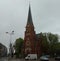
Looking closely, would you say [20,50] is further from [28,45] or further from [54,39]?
[54,39]

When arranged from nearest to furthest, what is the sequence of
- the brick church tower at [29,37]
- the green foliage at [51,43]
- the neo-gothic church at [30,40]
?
the green foliage at [51,43]
the neo-gothic church at [30,40]
the brick church tower at [29,37]

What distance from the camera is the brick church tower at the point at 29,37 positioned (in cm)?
14288

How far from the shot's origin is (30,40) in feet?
477

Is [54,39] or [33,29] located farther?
[33,29]

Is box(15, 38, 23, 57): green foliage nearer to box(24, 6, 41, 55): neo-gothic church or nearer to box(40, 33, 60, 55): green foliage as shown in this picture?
box(24, 6, 41, 55): neo-gothic church

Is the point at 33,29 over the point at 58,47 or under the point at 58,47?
over

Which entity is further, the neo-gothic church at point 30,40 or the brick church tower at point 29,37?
the brick church tower at point 29,37

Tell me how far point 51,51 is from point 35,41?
73.6 feet

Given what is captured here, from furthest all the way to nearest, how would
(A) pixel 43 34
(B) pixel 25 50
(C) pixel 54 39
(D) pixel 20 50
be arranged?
(D) pixel 20 50, (B) pixel 25 50, (A) pixel 43 34, (C) pixel 54 39

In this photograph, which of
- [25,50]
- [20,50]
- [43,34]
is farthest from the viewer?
[20,50]

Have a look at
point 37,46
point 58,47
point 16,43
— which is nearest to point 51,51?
point 58,47

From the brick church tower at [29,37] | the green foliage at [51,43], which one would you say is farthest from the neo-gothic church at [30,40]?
the green foliage at [51,43]

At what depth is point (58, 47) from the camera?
129 metres

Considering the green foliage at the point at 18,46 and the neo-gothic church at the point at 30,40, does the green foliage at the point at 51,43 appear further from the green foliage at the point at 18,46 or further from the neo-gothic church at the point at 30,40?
the green foliage at the point at 18,46
